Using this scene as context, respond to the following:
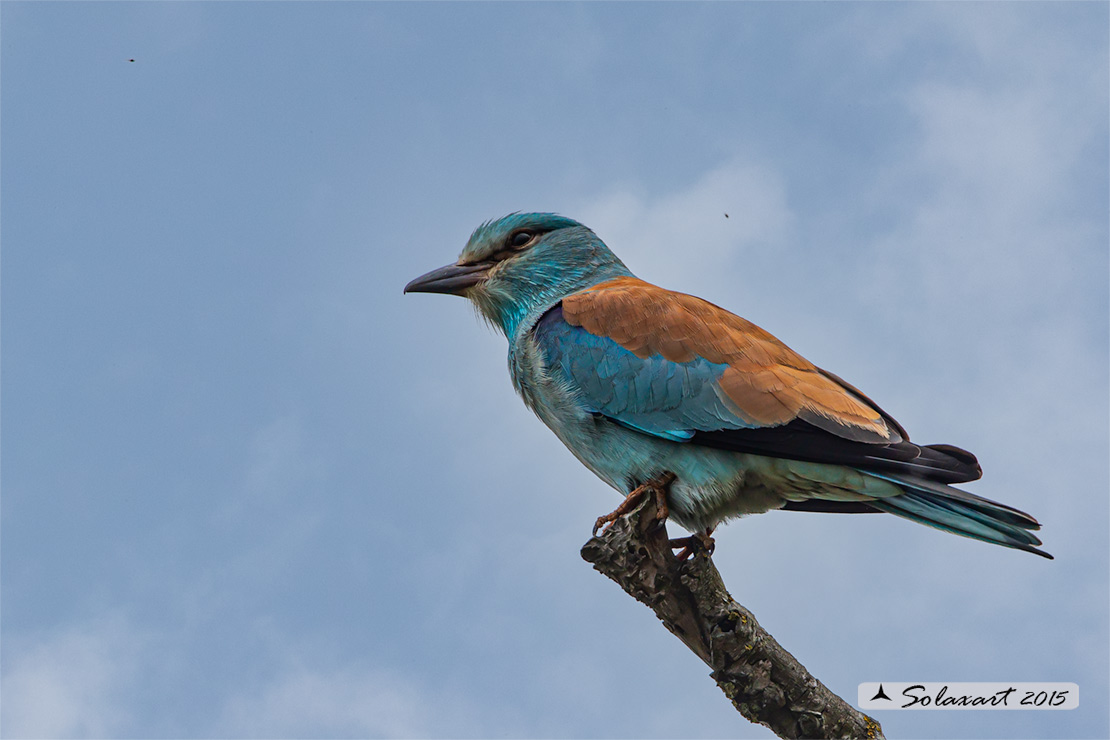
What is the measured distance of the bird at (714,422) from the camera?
16.8 ft

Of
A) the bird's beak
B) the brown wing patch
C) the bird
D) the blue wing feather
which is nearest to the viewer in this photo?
the bird

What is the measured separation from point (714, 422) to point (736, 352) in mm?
484

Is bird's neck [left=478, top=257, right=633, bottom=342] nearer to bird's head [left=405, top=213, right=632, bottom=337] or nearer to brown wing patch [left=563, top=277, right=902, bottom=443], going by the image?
bird's head [left=405, top=213, right=632, bottom=337]

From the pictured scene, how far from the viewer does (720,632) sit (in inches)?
209

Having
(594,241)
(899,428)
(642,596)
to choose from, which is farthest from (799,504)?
(594,241)

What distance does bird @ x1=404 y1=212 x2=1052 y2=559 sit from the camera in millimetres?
5121

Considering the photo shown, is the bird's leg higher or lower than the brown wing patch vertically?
lower

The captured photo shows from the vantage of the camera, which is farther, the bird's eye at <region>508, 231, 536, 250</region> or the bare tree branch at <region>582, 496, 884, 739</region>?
the bird's eye at <region>508, 231, 536, 250</region>

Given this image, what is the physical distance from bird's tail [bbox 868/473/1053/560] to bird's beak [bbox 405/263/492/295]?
2827mm

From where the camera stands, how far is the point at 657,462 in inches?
214

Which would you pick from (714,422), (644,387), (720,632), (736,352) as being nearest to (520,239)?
(644,387)

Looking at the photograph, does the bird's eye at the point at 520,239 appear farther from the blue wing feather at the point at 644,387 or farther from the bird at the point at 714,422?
the blue wing feather at the point at 644,387

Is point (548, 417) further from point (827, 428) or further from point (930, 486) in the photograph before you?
point (930, 486)

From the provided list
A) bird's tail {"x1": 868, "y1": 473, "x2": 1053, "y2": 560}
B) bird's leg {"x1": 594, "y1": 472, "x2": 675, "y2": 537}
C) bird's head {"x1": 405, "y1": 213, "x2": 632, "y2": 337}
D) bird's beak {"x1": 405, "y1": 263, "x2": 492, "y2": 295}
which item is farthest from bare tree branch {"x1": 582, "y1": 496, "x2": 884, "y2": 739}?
bird's beak {"x1": 405, "y1": 263, "x2": 492, "y2": 295}
